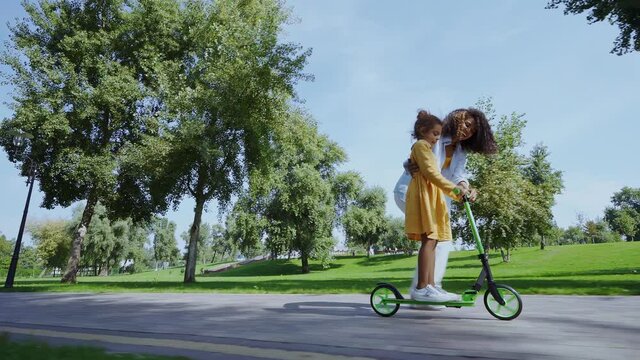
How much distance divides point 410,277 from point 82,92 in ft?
68.4

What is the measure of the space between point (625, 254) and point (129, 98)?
4878cm

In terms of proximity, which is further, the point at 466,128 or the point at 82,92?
the point at 82,92

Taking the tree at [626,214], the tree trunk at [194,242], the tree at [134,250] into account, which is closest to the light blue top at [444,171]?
the tree trunk at [194,242]

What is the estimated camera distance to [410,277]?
24.9 metres

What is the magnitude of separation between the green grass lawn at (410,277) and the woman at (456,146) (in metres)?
4.19

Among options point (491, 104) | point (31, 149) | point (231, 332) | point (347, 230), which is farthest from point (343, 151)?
point (231, 332)

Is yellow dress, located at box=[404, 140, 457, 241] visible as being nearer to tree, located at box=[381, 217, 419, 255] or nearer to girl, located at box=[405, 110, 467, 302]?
girl, located at box=[405, 110, 467, 302]

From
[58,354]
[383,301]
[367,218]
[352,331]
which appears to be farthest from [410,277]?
[367,218]

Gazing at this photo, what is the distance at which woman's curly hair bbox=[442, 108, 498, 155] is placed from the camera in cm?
577

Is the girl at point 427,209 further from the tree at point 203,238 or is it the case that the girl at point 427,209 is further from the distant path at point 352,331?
the tree at point 203,238

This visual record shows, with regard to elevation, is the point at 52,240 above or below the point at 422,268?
above

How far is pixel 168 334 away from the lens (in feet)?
14.3

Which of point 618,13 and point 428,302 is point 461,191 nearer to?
point 428,302

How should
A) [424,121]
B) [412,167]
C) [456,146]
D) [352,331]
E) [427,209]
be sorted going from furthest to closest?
[456,146]
[424,121]
[412,167]
[427,209]
[352,331]
